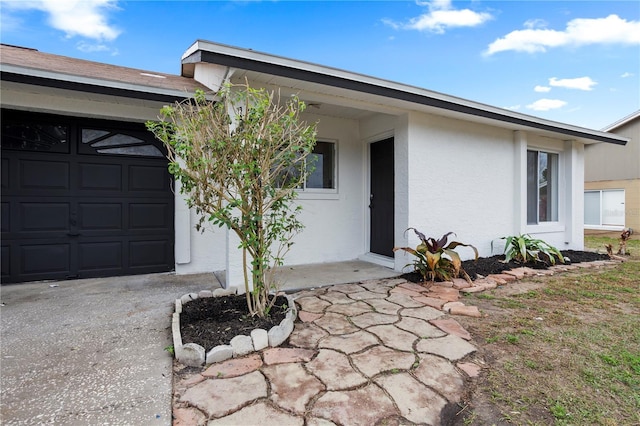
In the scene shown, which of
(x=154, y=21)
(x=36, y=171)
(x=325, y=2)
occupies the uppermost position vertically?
(x=325, y=2)

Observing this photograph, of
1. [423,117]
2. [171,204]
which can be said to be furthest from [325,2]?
[171,204]

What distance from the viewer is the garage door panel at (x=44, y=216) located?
13.2ft

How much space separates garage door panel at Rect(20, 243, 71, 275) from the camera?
4.03m

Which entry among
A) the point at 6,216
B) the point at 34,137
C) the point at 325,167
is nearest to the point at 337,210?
the point at 325,167

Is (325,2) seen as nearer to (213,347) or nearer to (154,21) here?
(154,21)

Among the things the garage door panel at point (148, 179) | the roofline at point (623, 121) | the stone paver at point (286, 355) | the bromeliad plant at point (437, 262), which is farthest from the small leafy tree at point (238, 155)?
the roofline at point (623, 121)

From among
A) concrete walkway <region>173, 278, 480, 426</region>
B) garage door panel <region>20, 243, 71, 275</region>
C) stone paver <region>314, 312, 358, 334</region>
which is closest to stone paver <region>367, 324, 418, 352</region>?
concrete walkway <region>173, 278, 480, 426</region>

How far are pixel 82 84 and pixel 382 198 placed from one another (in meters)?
4.44

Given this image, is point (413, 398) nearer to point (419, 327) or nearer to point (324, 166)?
point (419, 327)

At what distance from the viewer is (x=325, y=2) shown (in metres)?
7.61

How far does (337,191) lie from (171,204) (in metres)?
2.77

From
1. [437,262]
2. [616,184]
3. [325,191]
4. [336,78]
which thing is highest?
[336,78]

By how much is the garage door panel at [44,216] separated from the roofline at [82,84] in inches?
65.1

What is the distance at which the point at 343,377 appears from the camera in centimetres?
192
